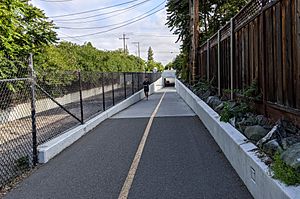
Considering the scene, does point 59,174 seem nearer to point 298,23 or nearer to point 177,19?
point 298,23

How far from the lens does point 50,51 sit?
2198 cm

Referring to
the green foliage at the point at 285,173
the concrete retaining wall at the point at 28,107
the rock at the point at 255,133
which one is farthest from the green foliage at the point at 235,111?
the concrete retaining wall at the point at 28,107

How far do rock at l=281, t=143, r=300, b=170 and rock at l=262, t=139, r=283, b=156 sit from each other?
0.22 meters

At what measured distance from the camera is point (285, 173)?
4.00 metres

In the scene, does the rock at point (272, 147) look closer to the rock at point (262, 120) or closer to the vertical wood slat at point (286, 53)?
the vertical wood slat at point (286, 53)

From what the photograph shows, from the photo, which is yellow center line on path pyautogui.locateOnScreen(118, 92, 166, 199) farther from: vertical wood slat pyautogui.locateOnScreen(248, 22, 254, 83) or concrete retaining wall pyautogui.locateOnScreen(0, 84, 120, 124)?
vertical wood slat pyautogui.locateOnScreen(248, 22, 254, 83)

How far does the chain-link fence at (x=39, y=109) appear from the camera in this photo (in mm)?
7707

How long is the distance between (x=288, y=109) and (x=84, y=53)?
96.8 ft

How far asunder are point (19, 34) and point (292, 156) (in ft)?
42.7

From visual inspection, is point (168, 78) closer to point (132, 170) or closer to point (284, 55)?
point (132, 170)

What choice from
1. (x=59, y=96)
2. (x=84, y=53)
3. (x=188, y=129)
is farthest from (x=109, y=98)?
(x=84, y=53)

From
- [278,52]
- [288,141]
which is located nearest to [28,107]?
[278,52]

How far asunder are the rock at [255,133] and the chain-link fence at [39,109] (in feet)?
13.8

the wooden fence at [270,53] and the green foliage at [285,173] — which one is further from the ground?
the wooden fence at [270,53]
